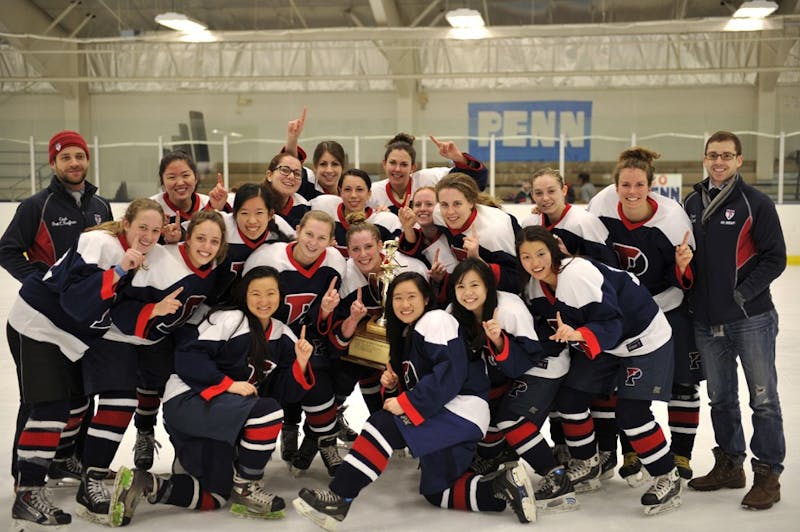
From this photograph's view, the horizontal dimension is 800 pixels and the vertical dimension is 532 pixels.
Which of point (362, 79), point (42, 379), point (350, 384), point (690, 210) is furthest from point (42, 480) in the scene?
point (362, 79)

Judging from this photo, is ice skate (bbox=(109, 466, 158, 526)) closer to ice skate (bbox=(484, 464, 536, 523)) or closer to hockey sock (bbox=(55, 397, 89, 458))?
hockey sock (bbox=(55, 397, 89, 458))

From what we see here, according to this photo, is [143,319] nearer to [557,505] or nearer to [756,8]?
[557,505]

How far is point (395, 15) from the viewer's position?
1570 cm

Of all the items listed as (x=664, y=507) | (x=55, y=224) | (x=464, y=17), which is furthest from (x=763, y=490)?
(x=464, y=17)

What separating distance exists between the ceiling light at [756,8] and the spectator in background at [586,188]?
3.50m

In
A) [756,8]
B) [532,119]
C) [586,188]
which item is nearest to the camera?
[756,8]

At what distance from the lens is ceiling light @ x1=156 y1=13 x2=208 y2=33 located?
46.2 feet

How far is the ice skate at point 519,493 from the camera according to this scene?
3232 millimetres

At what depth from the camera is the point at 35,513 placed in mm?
3154

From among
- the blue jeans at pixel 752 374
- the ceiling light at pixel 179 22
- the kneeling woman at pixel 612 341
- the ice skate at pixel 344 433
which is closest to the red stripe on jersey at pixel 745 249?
the blue jeans at pixel 752 374

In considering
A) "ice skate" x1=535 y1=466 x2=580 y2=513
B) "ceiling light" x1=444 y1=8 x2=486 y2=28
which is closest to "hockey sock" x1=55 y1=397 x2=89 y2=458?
"ice skate" x1=535 y1=466 x2=580 y2=513

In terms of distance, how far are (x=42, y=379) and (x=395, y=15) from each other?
13515 mm

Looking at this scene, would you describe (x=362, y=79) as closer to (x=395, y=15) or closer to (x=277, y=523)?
(x=395, y=15)

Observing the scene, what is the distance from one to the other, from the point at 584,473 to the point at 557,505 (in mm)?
247
